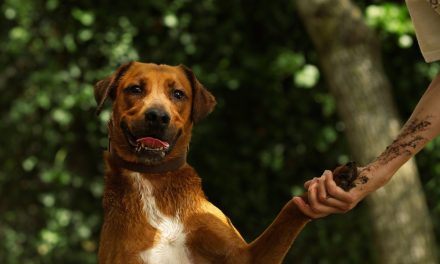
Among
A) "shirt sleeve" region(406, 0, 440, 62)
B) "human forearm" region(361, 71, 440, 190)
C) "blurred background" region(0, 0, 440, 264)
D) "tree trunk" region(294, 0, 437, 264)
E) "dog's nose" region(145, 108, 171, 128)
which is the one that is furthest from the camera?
"blurred background" region(0, 0, 440, 264)

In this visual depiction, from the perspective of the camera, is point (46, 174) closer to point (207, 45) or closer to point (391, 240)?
point (207, 45)

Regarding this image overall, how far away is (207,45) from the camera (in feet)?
24.4

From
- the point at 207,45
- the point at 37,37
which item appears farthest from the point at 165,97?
the point at 37,37

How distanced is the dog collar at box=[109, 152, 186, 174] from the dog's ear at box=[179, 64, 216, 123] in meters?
0.22

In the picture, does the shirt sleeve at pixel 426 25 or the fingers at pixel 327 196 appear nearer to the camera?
→ the fingers at pixel 327 196

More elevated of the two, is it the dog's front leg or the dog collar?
the dog collar

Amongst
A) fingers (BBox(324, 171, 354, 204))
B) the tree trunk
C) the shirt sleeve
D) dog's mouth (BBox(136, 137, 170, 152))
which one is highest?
the shirt sleeve

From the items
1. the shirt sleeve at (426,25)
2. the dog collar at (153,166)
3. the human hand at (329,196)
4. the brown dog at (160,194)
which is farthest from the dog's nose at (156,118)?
the shirt sleeve at (426,25)

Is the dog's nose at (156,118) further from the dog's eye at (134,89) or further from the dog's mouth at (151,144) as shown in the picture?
the dog's eye at (134,89)

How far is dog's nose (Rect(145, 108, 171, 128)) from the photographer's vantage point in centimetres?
320

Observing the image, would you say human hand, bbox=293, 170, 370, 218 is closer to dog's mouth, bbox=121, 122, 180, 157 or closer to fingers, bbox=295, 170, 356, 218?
fingers, bbox=295, 170, 356, 218

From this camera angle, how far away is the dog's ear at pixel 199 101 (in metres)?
3.48

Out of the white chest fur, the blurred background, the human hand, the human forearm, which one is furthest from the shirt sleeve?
the blurred background

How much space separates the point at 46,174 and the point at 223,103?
1.71 m
